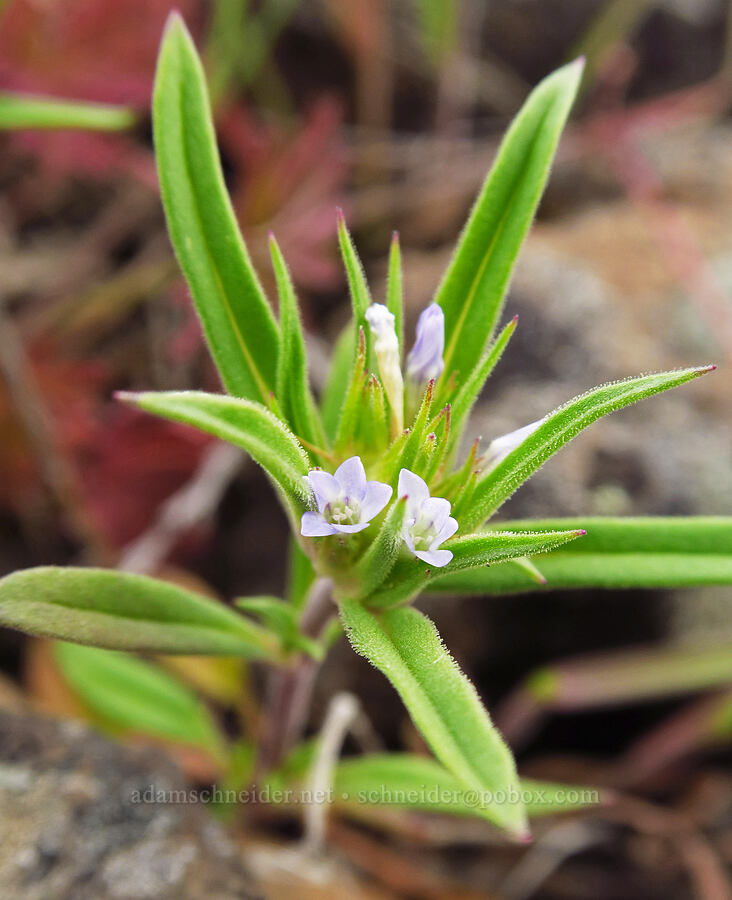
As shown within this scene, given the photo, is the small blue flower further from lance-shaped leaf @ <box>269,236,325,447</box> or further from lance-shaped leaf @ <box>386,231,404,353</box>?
lance-shaped leaf @ <box>269,236,325,447</box>

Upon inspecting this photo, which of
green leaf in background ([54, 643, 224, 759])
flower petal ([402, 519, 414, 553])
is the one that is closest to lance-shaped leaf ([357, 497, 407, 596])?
flower petal ([402, 519, 414, 553])

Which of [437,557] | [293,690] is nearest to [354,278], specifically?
[437,557]

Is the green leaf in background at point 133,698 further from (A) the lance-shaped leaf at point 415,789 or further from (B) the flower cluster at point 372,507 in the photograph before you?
(B) the flower cluster at point 372,507

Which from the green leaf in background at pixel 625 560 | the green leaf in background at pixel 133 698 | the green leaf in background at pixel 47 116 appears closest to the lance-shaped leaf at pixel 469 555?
the green leaf in background at pixel 625 560

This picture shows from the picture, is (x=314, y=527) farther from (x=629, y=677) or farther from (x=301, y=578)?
(x=629, y=677)

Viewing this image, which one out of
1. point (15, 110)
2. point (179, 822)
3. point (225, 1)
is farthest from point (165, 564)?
point (225, 1)

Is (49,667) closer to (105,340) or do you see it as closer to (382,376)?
(105,340)

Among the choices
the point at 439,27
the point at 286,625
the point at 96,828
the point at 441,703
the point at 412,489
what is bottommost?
the point at 96,828
